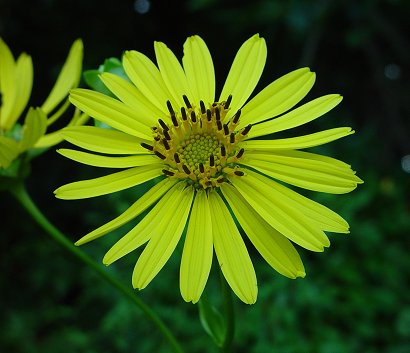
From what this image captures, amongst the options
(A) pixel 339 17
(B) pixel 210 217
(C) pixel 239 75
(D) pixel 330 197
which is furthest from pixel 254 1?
(B) pixel 210 217

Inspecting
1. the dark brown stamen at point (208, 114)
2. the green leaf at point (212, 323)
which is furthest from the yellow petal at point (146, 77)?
the green leaf at point (212, 323)

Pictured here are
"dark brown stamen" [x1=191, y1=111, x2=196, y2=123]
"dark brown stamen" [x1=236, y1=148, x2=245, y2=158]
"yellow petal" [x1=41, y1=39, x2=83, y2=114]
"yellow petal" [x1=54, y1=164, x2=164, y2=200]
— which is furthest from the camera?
"yellow petal" [x1=41, y1=39, x2=83, y2=114]

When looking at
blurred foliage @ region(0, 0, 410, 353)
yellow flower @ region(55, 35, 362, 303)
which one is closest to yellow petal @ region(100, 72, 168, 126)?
yellow flower @ region(55, 35, 362, 303)

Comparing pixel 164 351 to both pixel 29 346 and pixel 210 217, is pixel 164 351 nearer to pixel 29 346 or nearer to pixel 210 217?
pixel 29 346

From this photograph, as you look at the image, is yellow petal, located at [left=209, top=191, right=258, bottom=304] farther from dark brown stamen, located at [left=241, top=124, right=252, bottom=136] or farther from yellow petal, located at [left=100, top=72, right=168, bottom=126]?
yellow petal, located at [left=100, top=72, right=168, bottom=126]

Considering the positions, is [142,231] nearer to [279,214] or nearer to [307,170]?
[279,214]

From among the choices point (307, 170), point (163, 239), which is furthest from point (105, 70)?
point (307, 170)

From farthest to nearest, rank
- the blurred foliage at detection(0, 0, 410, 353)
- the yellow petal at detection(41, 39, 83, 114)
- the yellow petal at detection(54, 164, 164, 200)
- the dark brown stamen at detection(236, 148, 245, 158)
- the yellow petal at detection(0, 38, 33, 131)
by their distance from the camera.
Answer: the blurred foliage at detection(0, 0, 410, 353), the yellow petal at detection(0, 38, 33, 131), the yellow petal at detection(41, 39, 83, 114), the dark brown stamen at detection(236, 148, 245, 158), the yellow petal at detection(54, 164, 164, 200)

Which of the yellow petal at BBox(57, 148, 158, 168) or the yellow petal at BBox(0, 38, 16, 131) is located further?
the yellow petal at BBox(0, 38, 16, 131)
